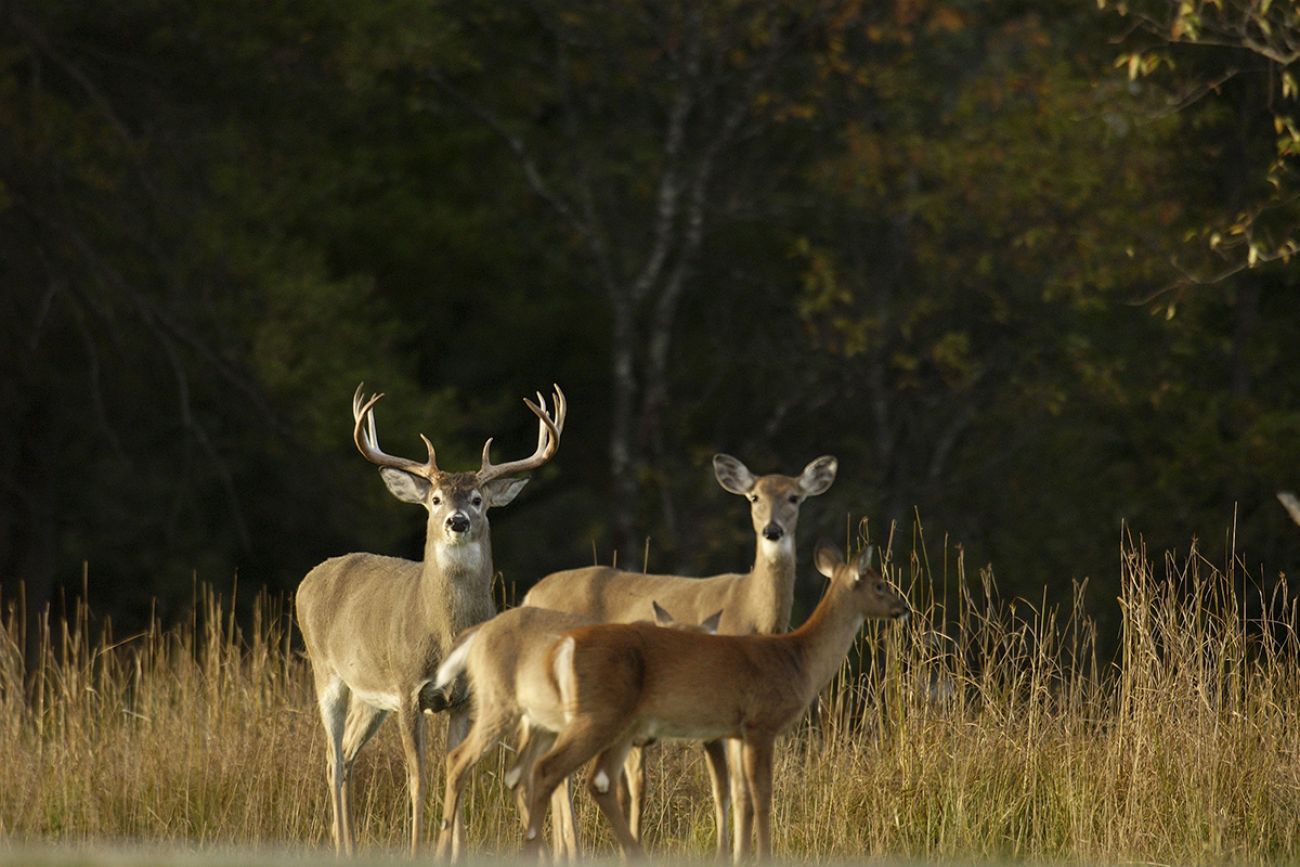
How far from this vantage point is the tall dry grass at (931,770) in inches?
359

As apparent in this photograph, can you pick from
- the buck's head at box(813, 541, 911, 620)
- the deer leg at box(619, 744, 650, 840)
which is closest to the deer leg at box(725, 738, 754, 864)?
the deer leg at box(619, 744, 650, 840)

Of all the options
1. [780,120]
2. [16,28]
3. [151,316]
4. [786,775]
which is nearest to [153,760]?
[786,775]

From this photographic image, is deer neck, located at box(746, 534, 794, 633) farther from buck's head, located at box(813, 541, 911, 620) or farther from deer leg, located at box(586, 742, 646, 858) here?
deer leg, located at box(586, 742, 646, 858)

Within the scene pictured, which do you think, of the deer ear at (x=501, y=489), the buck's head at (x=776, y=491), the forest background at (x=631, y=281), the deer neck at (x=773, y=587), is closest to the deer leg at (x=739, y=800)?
the deer neck at (x=773, y=587)

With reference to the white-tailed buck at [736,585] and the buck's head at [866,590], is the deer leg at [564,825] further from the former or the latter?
the buck's head at [866,590]

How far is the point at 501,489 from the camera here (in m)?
9.95

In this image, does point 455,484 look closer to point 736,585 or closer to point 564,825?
point 736,585

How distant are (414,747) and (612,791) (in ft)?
5.47

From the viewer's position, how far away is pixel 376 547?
20234mm

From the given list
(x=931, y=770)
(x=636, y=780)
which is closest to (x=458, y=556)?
(x=636, y=780)

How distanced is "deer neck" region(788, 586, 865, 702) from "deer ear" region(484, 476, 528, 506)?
2.01 metres

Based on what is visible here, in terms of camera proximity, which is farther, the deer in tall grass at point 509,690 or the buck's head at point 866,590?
the buck's head at point 866,590

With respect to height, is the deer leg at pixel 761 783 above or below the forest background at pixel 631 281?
below

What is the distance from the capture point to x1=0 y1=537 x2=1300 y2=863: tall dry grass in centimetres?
912
